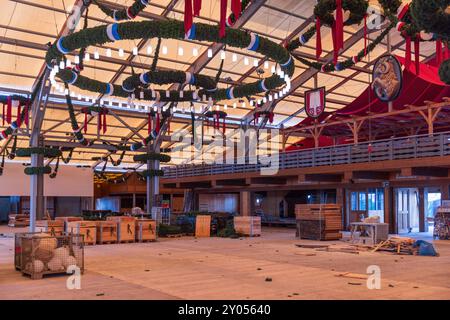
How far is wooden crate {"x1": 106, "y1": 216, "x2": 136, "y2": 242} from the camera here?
17.7 metres

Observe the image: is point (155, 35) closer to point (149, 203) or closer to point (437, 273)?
point (437, 273)

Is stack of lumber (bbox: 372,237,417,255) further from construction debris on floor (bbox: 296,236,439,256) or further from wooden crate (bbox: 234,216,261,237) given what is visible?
wooden crate (bbox: 234,216,261,237)

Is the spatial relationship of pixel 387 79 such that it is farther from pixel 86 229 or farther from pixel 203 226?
pixel 203 226

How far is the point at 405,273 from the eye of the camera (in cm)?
1020

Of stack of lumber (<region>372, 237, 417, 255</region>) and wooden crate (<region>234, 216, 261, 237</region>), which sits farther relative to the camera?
wooden crate (<region>234, 216, 261, 237</region>)

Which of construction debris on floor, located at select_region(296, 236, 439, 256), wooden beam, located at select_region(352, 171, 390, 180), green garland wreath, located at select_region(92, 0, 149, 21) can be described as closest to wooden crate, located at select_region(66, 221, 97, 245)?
construction debris on floor, located at select_region(296, 236, 439, 256)

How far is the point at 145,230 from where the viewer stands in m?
18.5

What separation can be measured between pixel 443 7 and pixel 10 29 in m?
18.5

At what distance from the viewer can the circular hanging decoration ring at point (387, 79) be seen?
458 inches

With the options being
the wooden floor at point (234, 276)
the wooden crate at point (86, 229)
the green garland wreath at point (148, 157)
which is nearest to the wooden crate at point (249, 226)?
the green garland wreath at point (148, 157)

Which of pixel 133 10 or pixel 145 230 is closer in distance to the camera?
pixel 133 10

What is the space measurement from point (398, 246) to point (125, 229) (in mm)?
8879

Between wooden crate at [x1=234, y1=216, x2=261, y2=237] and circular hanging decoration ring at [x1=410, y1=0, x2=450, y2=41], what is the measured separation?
15.6 metres

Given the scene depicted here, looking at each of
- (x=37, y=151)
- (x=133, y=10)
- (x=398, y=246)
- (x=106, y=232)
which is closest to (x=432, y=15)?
(x=133, y=10)
